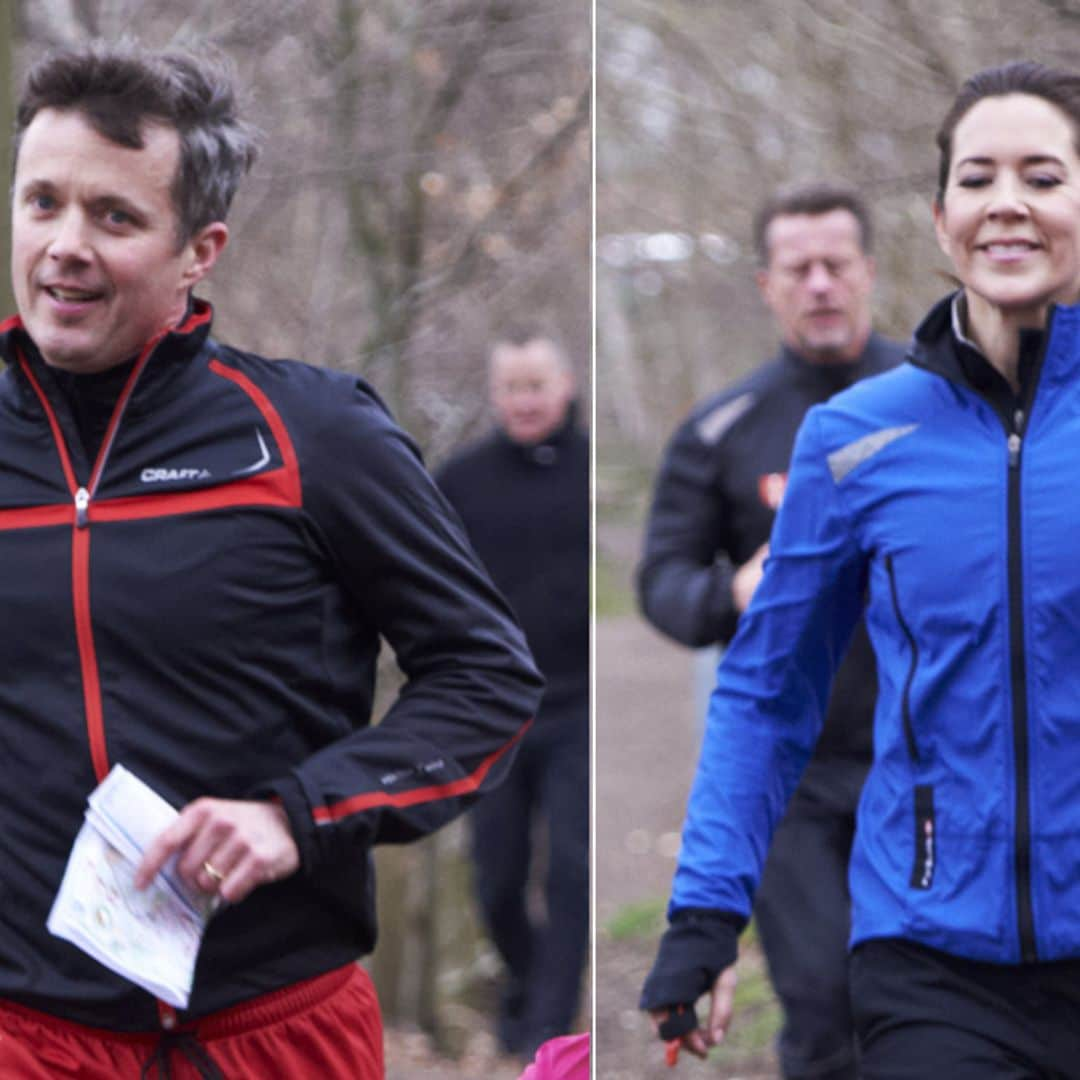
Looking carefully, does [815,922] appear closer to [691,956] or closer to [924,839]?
[691,956]

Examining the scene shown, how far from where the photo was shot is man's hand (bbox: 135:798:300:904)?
2.68 metres

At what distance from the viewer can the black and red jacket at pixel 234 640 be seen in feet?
9.12

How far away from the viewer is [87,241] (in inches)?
115

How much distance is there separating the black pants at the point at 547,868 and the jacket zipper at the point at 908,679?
10.6ft

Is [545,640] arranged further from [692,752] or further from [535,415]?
[692,752]

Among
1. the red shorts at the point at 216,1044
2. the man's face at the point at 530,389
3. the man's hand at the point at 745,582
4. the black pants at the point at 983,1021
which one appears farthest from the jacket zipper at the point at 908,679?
the man's face at the point at 530,389

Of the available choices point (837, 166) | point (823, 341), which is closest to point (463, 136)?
point (837, 166)

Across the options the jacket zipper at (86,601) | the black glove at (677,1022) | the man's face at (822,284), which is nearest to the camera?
the jacket zipper at (86,601)

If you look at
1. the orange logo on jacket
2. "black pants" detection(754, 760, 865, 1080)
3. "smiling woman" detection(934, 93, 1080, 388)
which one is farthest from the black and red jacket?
the orange logo on jacket

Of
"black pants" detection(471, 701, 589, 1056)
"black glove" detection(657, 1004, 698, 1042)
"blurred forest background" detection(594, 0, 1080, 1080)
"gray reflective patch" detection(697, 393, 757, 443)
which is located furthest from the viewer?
"blurred forest background" detection(594, 0, 1080, 1080)

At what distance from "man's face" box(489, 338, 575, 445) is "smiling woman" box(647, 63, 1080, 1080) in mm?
3471

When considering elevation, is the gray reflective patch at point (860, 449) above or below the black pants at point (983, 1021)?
above

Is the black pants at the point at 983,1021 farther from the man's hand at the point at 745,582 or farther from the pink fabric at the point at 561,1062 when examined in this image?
the man's hand at the point at 745,582

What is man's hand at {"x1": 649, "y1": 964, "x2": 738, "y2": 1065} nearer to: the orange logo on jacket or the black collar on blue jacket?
the black collar on blue jacket
